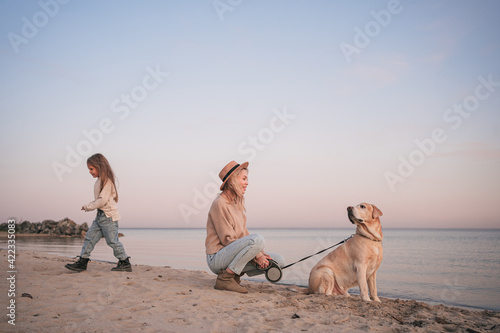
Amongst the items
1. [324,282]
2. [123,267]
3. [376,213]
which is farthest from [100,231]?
[376,213]

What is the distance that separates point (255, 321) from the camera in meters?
3.48

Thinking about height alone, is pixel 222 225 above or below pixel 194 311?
above

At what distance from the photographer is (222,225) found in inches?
194

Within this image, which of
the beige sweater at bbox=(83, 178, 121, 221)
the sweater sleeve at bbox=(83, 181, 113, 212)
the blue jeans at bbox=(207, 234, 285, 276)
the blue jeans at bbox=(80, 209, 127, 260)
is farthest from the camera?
the blue jeans at bbox=(80, 209, 127, 260)

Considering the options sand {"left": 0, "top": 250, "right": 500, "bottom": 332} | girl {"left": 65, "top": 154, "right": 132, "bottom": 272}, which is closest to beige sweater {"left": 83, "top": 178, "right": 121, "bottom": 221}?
girl {"left": 65, "top": 154, "right": 132, "bottom": 272}

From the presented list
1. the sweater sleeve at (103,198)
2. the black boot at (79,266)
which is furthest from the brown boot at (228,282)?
the black boot at (79,266)

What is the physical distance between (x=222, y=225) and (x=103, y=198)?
2.32 metres

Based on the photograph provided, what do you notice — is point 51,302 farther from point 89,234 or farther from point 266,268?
point 266,268

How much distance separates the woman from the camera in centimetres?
477

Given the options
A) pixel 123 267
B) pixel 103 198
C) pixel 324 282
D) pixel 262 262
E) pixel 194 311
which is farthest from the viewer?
pixel 123 267

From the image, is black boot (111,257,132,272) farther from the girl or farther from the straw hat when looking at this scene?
the straw hat

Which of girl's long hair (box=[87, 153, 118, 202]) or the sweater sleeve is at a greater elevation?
girl's long hair (box=[87, 153, 118, 202])

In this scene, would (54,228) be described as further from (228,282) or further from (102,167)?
(228,282)

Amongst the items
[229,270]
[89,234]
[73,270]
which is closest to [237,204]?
[229,270]
